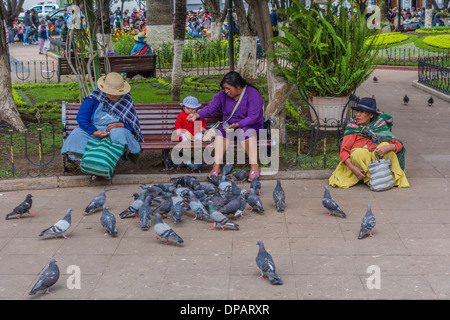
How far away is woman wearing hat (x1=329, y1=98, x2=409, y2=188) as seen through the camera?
822 cm

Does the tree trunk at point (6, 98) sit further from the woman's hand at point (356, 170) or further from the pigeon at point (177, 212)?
the woman's hand at point (356, 170)

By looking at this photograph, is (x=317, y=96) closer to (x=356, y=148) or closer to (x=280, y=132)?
(x=280, y=132)

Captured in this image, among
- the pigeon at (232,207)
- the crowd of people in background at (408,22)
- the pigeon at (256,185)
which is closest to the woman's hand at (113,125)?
the pigeon at (256,185)

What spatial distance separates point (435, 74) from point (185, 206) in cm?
1310

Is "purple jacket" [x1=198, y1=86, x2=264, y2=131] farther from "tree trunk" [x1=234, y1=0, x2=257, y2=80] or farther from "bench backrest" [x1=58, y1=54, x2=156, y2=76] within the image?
"tree trunk" [x1=234, y1=0, x2=257, y2=80]

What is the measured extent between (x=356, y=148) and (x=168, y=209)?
2550 millimetres

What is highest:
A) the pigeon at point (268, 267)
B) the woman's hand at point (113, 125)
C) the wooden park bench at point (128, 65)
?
the wooden park bench at point (128, 65)

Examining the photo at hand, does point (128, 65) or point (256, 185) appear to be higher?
point (128, 65)

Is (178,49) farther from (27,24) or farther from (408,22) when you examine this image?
(27,24)

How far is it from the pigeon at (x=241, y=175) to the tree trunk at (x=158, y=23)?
13.4 m

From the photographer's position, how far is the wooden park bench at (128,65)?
1669 cm

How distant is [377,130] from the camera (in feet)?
27.6

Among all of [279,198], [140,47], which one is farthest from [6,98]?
[140,47]

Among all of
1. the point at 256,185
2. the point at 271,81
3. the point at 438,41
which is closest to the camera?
the point at 256,185
